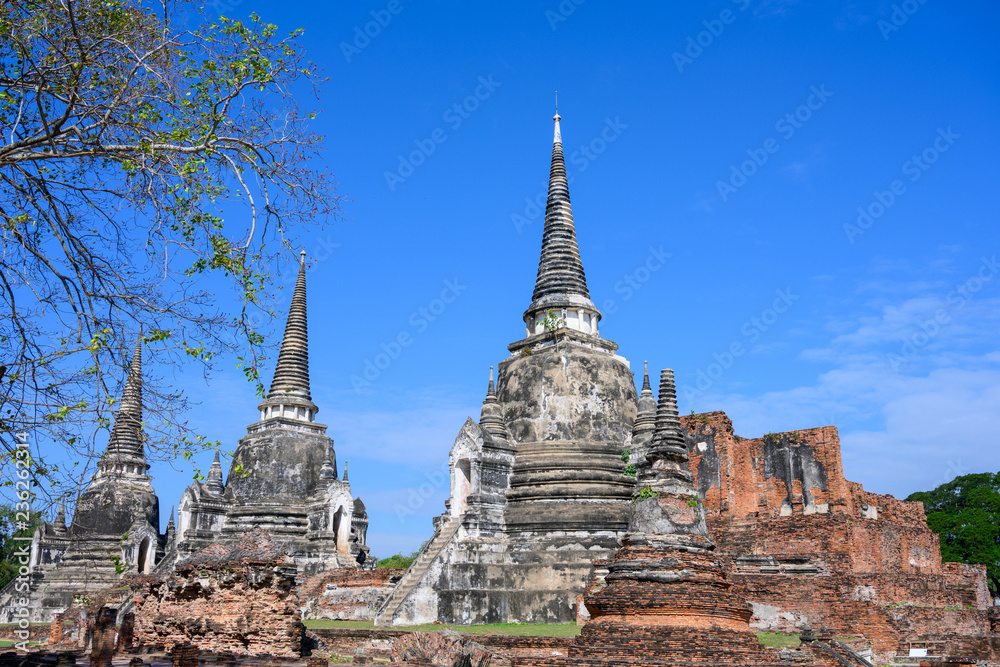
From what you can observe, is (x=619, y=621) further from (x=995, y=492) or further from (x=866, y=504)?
(x=995, y=492)

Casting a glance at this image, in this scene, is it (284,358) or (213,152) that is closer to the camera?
(213,152)

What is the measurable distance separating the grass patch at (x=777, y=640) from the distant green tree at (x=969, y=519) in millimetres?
27693

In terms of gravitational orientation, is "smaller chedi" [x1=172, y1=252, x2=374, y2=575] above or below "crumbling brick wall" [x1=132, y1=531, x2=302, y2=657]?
above

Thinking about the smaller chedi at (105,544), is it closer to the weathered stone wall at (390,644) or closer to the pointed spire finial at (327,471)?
the pointed spire finial at (327,471)

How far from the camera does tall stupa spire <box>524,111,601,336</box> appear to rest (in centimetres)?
2467

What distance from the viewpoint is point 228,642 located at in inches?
529

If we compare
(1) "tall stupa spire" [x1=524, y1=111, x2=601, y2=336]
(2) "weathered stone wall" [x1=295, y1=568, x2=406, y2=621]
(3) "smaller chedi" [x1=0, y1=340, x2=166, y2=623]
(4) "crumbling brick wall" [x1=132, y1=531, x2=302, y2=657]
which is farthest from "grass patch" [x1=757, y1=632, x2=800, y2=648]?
(3) "smaller chedi" [x1=0, y1=340, x2=166, y2=623]

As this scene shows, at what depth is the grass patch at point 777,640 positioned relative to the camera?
14398mm

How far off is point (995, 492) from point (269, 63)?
4893cm

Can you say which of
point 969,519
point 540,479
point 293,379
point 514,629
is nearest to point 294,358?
point 293,379

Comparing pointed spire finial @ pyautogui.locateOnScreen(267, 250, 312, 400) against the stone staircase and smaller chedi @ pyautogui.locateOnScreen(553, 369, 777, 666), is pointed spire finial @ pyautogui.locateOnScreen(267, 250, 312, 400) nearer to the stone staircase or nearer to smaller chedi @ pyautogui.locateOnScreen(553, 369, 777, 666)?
the stone staircase

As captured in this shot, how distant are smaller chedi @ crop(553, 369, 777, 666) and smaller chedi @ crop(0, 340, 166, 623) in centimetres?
2285

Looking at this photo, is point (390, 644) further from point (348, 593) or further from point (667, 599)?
point (348, 593)

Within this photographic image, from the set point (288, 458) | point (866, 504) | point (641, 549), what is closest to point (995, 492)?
point (866, 504)
